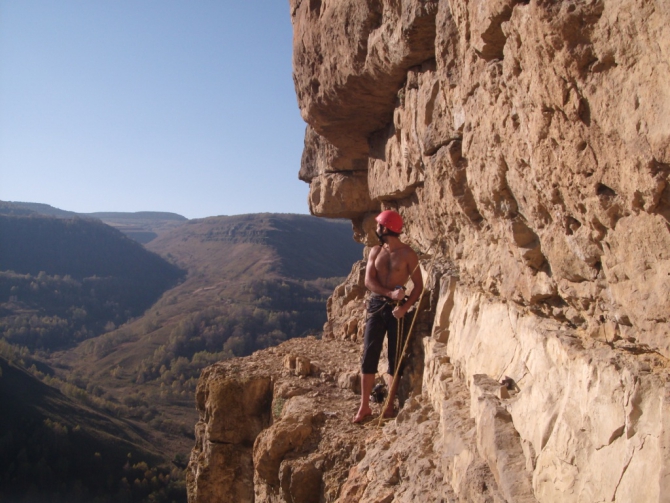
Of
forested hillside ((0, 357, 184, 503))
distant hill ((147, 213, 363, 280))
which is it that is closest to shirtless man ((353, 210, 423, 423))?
forested hillside ((0, 357, 184, 503))

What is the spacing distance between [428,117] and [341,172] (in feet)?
13.6

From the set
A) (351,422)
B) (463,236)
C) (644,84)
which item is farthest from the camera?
(351,422)

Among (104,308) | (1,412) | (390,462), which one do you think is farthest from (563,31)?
(104,308)

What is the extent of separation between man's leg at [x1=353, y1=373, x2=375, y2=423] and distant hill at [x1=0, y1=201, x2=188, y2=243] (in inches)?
2990

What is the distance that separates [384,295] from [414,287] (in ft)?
0.86

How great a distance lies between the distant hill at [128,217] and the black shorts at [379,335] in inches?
2990

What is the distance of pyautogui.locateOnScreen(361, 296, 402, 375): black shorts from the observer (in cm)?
481

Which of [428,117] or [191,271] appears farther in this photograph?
[191,271]

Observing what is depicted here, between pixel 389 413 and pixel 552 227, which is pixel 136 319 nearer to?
pixel 389 413

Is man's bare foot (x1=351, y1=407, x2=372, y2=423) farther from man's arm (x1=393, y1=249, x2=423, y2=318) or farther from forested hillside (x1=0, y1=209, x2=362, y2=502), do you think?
forested hillside (x1=0, y1=209, x2=362, y2=502)

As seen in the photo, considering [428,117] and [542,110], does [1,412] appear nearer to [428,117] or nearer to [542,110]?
[428,117]

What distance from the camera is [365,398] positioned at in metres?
4.80

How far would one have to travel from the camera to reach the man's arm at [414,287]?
4.55 meters

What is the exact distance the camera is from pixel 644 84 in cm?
194
